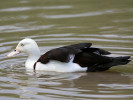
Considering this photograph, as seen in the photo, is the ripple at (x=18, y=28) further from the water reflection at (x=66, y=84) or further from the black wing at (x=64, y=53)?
the black wing at (x=64, y=53)

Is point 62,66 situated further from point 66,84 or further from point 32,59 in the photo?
point 32,59

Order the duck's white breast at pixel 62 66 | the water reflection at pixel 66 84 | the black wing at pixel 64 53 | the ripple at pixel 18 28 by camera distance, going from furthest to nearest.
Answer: the ripple at pixel 18 28 < the duck's white breast at pixel 62 66 < the black wing at pixel 64 53 < the water reflection at pixel 66 84

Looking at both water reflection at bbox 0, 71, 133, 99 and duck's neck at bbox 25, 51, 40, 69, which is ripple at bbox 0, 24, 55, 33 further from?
water reflection at bbox 0, 71, 133, 99

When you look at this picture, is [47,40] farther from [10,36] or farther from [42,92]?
[42,92]

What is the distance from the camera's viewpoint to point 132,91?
8.05m

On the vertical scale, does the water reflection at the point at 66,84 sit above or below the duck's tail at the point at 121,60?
below

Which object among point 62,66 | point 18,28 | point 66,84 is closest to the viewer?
point 66,84

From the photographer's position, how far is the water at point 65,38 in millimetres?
8227

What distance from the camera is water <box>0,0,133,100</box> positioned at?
823cm

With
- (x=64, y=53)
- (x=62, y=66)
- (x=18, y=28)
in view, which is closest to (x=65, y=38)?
(x=18, y=28)

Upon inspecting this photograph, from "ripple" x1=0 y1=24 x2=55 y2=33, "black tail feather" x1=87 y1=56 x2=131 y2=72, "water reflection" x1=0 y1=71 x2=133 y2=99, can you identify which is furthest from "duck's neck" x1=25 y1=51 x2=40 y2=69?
"ripple" x1=0 y1=24 x2=55 y2=33

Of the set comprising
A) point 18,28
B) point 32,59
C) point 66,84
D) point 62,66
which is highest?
point 18,28

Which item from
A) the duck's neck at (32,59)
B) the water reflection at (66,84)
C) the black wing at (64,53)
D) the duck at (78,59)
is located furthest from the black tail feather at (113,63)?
the duck's neck at (32,59)

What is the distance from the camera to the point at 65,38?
12141 mm
